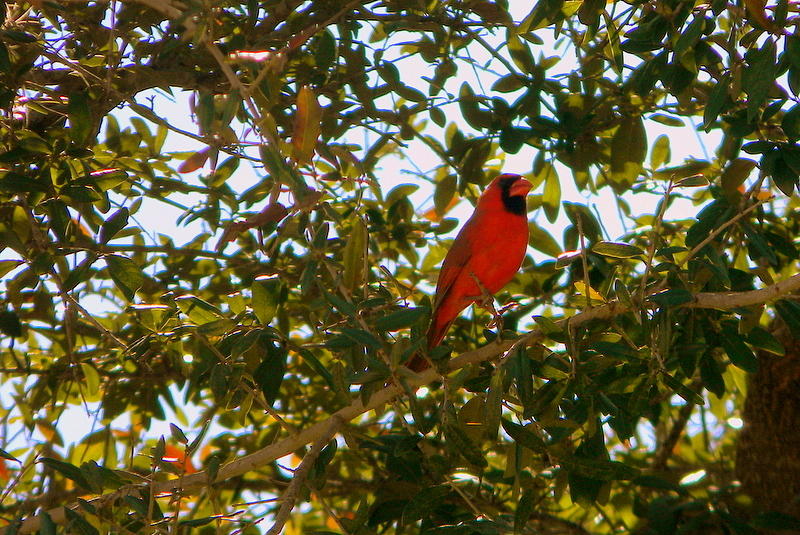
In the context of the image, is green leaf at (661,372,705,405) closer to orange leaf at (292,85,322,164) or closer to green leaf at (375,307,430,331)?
green leaf at (375,307,430,331)

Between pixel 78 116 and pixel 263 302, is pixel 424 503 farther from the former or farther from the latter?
pixel 78 116

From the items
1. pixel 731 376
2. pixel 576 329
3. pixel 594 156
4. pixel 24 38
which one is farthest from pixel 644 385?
pixel 24 38

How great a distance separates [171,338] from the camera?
9.34 ft

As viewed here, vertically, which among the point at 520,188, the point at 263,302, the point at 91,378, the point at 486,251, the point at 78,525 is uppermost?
the point at 520,188

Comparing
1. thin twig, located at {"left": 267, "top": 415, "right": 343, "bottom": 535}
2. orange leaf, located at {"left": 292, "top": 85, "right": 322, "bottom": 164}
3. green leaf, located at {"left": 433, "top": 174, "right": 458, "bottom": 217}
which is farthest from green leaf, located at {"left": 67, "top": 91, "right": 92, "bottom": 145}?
green leaf, located at {"left": 433, "top": 174, "right": 458, "bottom": 217}

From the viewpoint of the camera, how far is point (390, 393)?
2.68 m

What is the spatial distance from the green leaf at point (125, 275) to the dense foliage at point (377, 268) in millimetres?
11

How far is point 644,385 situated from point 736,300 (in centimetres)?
34

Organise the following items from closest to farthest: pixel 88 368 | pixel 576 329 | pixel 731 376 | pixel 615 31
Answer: pixel 576 329 < pixel 615 31 < pixel 88 368 < pixel 731 376

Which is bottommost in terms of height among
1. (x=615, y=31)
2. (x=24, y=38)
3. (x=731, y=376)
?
(x=731, y=376)

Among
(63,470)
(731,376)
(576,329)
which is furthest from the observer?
(731,376)

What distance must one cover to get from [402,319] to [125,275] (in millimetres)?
886

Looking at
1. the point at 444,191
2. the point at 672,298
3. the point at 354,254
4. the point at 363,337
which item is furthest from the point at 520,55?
the point at 363,337

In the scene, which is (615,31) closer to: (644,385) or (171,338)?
(644,385)
